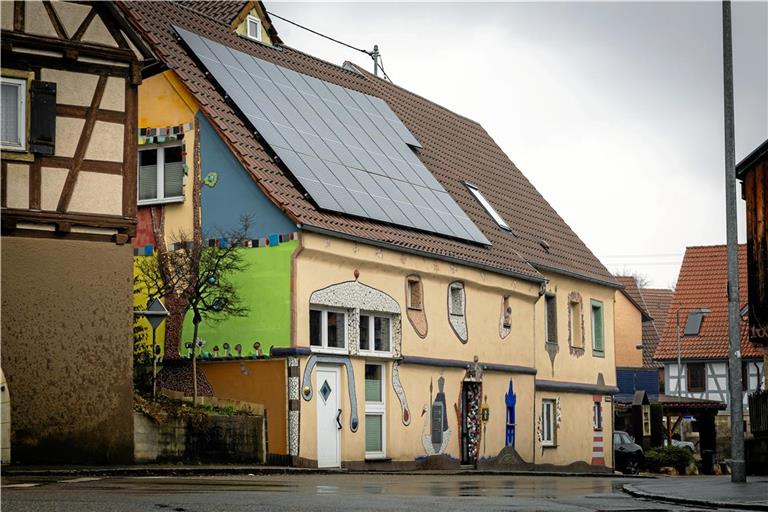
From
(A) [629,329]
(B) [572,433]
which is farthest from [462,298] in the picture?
(A) [629,329]

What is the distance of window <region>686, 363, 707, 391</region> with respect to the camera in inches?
2677

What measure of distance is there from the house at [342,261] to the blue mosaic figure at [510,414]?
48 mm

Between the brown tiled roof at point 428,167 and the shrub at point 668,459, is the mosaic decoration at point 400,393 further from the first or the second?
the shrub at point 668,459

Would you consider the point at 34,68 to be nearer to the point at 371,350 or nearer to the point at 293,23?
the point at 371,350

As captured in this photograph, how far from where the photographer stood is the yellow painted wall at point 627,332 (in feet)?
256

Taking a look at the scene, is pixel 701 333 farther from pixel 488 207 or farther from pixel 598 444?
pixel 488 207

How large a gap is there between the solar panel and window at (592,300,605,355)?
8673mm

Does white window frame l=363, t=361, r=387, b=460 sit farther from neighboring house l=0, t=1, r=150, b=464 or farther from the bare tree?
neighboring house l=0, t=1, r=150, b=464

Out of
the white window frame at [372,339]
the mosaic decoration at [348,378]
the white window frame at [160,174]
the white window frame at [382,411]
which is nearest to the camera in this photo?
the mosaic decoration at [348,378]

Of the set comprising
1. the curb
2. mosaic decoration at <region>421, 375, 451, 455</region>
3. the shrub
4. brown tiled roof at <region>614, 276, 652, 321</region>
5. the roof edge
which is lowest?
the shrub

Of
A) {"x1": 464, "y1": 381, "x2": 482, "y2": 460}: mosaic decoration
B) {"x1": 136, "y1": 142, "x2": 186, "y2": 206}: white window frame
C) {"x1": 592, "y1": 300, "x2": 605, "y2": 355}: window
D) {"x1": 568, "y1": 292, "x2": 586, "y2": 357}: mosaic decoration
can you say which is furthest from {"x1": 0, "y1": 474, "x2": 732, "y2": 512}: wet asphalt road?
{"x1": 592, "y1": 300, "x2": 605, "y2": 355}: window

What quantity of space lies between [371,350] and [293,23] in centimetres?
1261

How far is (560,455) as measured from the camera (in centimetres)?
3869

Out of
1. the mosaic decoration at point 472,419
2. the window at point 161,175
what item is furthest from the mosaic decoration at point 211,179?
the mosaic decoration at point 472,419
